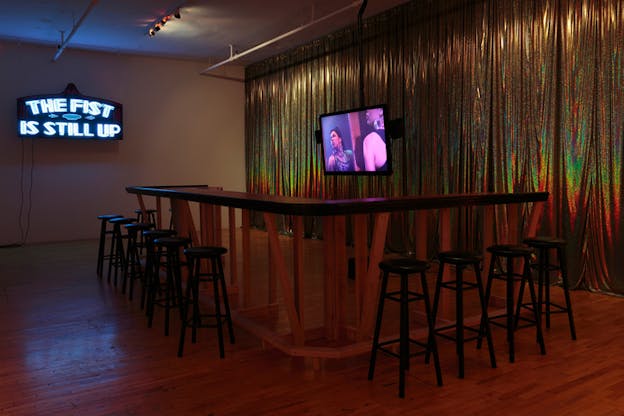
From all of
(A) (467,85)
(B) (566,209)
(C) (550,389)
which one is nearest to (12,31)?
(A) (467,85)

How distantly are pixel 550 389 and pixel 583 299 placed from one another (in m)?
2.10

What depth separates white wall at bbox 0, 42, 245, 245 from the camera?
823cm

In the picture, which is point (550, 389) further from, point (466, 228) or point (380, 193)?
point (380, 193)

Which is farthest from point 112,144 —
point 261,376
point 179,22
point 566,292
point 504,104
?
point 566,292

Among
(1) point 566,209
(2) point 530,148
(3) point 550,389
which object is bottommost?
(3) point 550,389

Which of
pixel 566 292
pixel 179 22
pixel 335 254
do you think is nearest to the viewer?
pixel 335 254

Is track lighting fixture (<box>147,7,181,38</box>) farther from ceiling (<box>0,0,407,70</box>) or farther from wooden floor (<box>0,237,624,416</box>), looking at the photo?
wooden floor (<box>0,237,624,416</box>)

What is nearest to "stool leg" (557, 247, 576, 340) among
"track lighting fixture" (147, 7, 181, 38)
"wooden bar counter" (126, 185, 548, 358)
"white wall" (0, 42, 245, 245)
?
"wooden bar counter" (126, 185, 548, 358)

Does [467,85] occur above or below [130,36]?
below

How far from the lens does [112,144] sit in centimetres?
906

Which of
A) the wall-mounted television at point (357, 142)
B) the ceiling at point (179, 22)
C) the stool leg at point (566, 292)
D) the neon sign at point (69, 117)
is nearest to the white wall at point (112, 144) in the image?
the neon sign at point (69, 117)

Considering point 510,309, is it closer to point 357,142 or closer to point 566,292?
point 566,292

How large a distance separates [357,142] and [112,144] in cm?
520

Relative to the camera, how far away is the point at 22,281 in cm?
551
